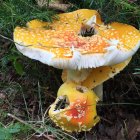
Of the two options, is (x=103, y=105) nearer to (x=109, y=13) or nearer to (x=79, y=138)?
(x=79, y=138)

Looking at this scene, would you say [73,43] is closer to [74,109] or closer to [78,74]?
[78,74]

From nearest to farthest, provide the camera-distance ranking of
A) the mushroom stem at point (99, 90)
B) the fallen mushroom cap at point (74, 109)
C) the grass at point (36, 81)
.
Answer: the fallen mushroom cap at point (74, 109) → the grass at point (36, 81) → the mushroom stem at point (99, 90)

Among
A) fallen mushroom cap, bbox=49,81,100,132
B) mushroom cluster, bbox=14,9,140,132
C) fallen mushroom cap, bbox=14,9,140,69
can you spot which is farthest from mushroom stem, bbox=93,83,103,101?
fallen mushroom cap, bbox=14,9,140,69

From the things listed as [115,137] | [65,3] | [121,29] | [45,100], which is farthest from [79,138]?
[65,3]

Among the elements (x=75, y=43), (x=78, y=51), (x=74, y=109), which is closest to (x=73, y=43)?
(x=75, y=43)

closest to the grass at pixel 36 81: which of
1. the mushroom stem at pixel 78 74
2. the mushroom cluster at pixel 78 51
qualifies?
the mushroom cluster at pixel 78 51

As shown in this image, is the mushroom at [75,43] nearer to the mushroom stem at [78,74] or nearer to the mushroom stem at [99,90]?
the mushroom stem at [78,74]

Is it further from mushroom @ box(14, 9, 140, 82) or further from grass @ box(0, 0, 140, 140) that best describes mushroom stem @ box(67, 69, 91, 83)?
grass @ box(0, 0, 140, 140)
